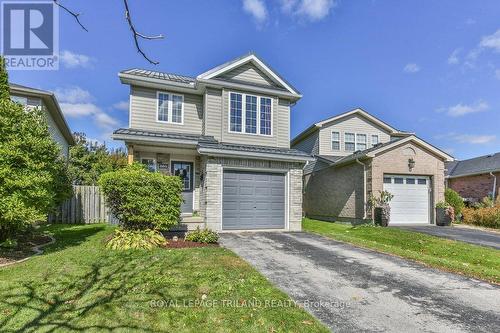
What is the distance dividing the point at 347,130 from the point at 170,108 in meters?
13.4

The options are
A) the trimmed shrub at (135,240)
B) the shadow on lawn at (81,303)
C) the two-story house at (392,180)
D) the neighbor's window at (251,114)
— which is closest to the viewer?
the shadow on lawn at (81,303)

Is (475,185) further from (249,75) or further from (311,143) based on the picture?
(249,75)

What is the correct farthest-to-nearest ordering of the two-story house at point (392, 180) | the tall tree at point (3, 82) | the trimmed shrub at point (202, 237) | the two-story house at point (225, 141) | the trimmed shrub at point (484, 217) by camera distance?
1. the trimmed shrub at point (484, 217)
2. the two-story house at point (392, 180)
3. the two-story house at point (225, 141)
4. the trimmed shrub at point (202, 237)
5. the tall tree at point (3, 82)

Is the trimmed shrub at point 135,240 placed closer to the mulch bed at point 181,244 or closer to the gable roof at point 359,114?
the mulch bed at point 181,244

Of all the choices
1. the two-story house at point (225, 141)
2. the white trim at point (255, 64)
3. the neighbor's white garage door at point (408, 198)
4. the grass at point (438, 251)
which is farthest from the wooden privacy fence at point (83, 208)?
the neighbor's white garage door at point (408, 198)

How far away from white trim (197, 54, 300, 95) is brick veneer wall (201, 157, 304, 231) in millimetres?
4041

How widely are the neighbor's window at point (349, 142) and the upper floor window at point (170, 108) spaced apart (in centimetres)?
1284

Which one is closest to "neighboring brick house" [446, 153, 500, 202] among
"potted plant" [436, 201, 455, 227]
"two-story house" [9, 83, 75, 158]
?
"potted plant" [436, 201, 455, 227]

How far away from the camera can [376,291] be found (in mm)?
5172

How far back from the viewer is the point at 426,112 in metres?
22.6

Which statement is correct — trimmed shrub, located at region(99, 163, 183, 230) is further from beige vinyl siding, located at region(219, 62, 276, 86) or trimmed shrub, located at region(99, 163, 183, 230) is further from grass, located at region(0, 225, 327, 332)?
beige vinyl siding, located at region(219, 62, 276, 86)

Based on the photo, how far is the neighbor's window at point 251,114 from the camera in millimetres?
13789

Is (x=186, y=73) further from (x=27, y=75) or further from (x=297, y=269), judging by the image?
(x=297, y=269)

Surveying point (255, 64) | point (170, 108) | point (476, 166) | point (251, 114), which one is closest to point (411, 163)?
point (251, 114)
